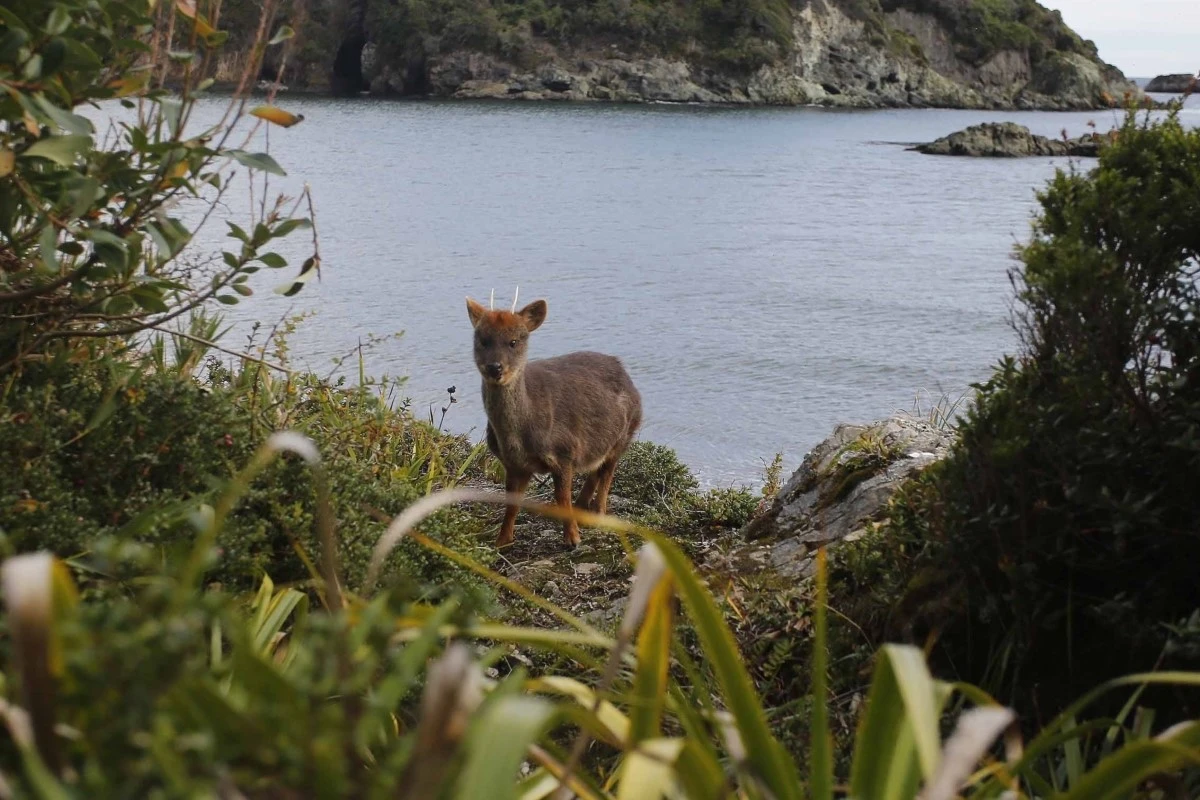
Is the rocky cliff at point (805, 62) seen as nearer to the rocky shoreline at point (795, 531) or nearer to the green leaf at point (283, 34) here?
the rocky shoreline at point (795, 531)

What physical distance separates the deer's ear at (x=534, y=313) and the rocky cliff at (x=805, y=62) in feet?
196

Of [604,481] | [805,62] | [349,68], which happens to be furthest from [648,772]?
[805,62]

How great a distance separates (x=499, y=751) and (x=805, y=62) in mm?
78473

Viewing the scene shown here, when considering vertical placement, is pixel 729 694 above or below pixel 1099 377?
below

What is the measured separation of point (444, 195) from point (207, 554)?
22.0 m

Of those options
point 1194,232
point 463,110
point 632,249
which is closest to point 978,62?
point 463,110

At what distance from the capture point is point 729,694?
7.09ft

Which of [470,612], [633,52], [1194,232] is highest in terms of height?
[633,52]

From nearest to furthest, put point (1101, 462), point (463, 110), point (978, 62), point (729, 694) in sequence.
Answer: point (729, 694) < point (1101, 462) < point (463, 110) < point (978, 62)

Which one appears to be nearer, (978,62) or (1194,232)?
(1194,232)

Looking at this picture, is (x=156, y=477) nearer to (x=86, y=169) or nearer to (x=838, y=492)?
(x=86, y=169)

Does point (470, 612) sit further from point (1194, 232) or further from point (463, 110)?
point (463, 110)

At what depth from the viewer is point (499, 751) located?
1334mm

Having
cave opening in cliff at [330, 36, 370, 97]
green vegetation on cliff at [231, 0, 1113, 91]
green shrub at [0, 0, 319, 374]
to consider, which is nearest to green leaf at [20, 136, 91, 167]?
green shrub at [0, 0, 319, 374]
